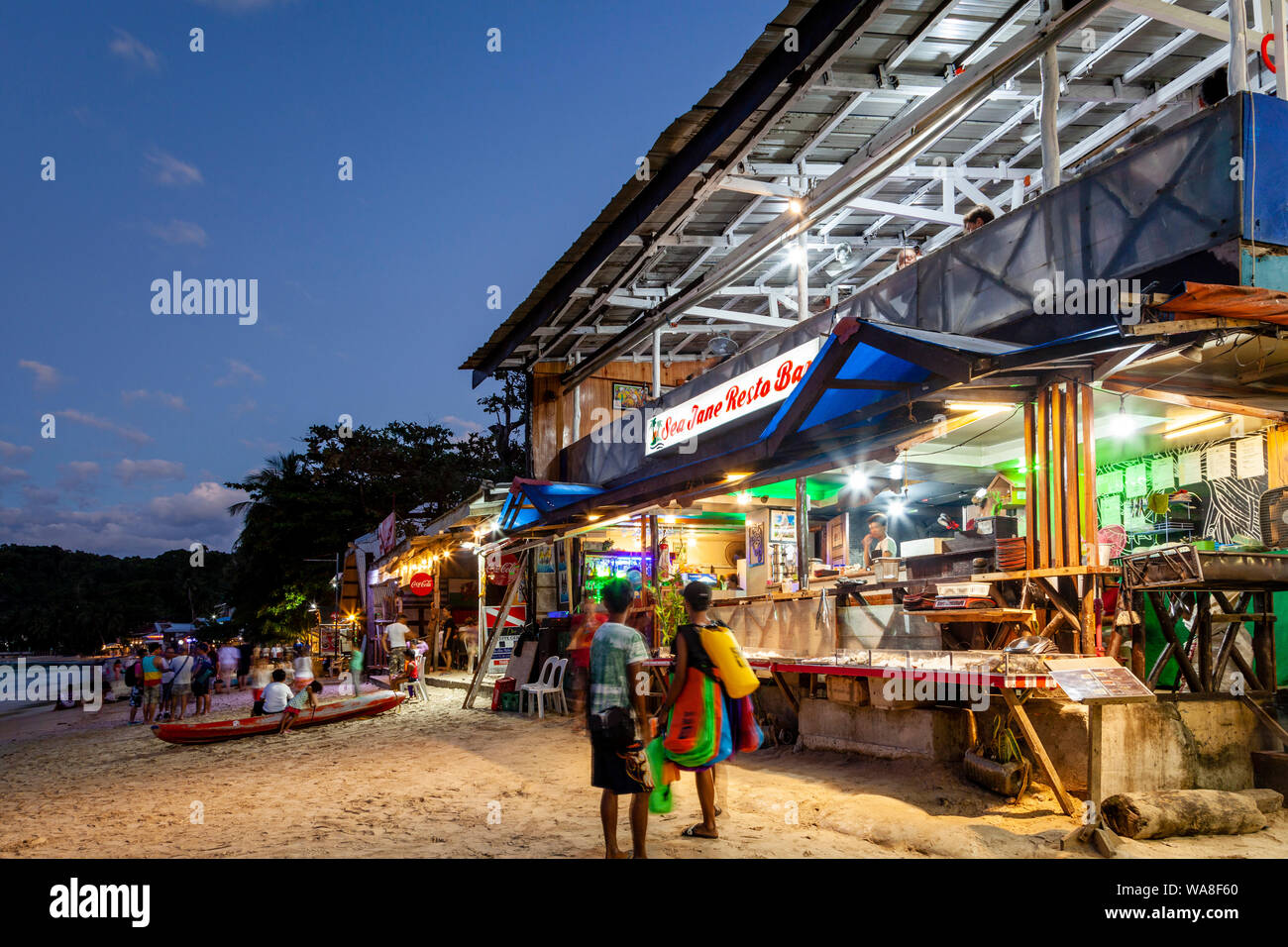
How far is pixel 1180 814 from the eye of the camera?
5.57 meters

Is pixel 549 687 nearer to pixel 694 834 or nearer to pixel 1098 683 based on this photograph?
pixel 694 834

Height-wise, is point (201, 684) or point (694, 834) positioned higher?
point (694, 834)

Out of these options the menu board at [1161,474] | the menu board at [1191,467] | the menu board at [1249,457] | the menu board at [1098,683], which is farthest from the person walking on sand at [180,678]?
the menu board at [1249,457]

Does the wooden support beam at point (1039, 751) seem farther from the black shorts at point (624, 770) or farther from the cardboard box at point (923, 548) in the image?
the cardboard box at point (923, 548)

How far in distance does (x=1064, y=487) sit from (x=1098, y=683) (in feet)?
7.38

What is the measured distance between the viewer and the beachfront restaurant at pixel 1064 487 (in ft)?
20.5

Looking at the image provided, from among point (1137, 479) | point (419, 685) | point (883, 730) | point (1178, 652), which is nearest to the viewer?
point (1178, 652)

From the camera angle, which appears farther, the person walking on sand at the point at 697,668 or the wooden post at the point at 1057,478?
the wooden post at the point at 1057,478

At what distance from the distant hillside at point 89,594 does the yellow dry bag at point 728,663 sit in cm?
7189

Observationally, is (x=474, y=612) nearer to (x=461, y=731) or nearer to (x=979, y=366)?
(x=461, y=731)

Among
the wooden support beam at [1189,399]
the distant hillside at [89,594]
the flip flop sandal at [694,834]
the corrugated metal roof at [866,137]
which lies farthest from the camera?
the distant hillside at [89,594]

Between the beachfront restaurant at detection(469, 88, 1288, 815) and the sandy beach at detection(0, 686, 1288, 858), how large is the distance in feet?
1.87

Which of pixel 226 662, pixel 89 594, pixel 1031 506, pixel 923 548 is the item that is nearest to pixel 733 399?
pixel 923 548
